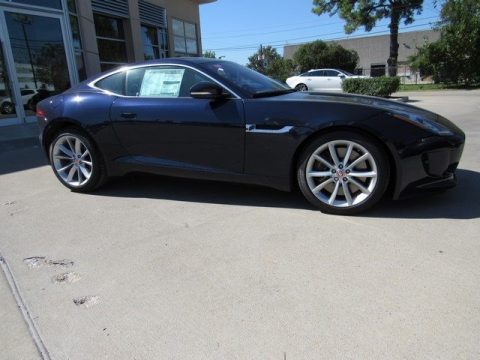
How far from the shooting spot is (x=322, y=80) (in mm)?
22281

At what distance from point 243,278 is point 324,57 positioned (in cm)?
4767

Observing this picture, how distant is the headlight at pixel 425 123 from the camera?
3373 mm

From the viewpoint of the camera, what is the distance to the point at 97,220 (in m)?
3.81

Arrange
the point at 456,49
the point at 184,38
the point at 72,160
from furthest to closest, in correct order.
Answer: the point at 456,49
the point at 184,38
the point at 72,160

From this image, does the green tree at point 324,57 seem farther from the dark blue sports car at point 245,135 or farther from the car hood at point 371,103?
the car hood at point 371,103

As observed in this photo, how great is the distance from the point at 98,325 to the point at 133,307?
0.72 feet

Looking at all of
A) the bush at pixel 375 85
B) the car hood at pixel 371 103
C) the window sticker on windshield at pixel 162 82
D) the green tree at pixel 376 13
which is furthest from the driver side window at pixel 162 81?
the green tree at pixel 376 13

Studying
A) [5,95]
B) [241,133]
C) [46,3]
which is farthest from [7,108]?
[241,133]

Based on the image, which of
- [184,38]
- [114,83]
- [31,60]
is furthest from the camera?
[184,38]

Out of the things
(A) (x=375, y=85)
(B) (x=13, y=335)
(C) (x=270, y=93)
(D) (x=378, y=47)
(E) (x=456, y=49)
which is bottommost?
(B) (x=13, y=335)

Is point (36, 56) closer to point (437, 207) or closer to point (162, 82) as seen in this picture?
point (162, 82)

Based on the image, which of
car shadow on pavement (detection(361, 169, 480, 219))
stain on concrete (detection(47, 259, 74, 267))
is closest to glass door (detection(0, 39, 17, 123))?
stain on concrete (detection(47, 259, 74, 267))

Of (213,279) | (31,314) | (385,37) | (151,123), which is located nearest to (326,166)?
(213,279)

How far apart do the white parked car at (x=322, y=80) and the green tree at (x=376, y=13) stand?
7.22m
